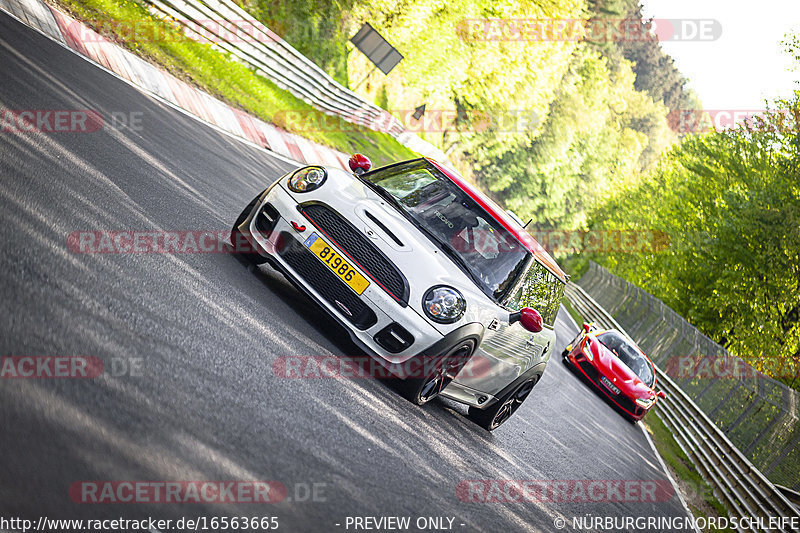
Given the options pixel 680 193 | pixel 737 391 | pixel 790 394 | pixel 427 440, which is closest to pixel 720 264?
pixel 680 193

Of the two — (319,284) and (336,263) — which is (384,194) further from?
(319,284)

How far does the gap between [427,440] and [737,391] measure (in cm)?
1191

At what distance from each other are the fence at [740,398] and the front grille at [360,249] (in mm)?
9206

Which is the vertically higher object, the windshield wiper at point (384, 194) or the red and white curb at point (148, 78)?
the windshield wiper at point (384, 194)

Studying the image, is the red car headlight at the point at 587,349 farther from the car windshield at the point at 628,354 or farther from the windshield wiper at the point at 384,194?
the windshield wiper at the point at 384,194

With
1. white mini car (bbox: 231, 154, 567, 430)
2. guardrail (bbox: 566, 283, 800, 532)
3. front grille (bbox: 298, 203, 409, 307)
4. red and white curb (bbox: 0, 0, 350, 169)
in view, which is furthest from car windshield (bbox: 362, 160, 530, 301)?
red and white curb (bbox: 0, 0, 350, 169)

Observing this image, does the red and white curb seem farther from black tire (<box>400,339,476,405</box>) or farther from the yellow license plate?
black tire (<box>400,339,476,405</box>)

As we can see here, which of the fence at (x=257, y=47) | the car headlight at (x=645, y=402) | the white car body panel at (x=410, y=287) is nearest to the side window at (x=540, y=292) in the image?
the white car body panel at (x=410, y=287)

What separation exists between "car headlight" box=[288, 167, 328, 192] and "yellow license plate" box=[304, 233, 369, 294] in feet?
1.90

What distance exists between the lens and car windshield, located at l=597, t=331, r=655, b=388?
51.8 ft

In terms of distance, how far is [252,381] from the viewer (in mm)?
4828

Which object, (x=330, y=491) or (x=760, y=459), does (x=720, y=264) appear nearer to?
(x=760, y=459)

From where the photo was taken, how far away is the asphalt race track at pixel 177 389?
10.7ft

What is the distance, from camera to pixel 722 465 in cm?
1245
